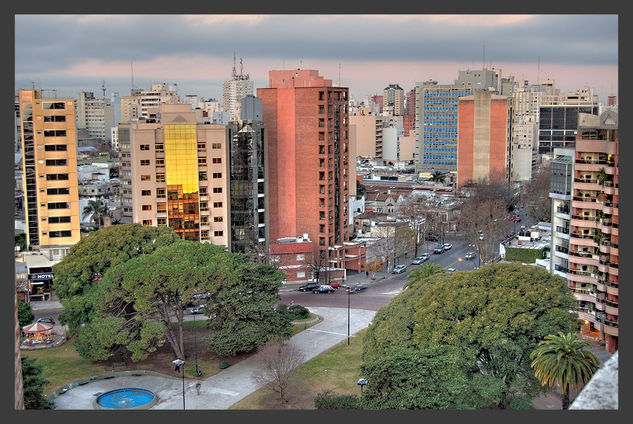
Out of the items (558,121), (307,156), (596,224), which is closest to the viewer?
(596,224)

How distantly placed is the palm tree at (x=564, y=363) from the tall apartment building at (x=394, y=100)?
159558 mm

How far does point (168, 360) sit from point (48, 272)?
14.7 m

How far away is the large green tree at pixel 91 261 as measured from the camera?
36875mm

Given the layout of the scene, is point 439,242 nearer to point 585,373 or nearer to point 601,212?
point 601,212

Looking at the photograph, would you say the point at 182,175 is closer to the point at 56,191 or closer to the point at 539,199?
the point at 56,191

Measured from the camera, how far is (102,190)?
80.1 meters

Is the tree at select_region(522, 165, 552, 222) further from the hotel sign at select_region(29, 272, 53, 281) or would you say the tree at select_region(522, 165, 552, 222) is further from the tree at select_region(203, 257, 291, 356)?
the hotel sign at select_region(29, 272, 53, 281)

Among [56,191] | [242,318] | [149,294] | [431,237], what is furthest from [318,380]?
[431,237]

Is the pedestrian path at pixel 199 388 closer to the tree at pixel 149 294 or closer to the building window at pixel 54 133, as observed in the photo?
the tree at pixel 149 294

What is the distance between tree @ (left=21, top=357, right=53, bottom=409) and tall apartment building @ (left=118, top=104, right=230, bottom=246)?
2218 cm

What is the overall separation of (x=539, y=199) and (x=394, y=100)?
119662mm

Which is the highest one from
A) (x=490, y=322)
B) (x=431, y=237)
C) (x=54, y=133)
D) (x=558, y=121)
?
(x=558, y=121)

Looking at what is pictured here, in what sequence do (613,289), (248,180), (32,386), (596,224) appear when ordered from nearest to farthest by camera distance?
(32,386)
(613,289)
(596,224)
(248,180)

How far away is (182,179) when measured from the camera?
51.2 meters
